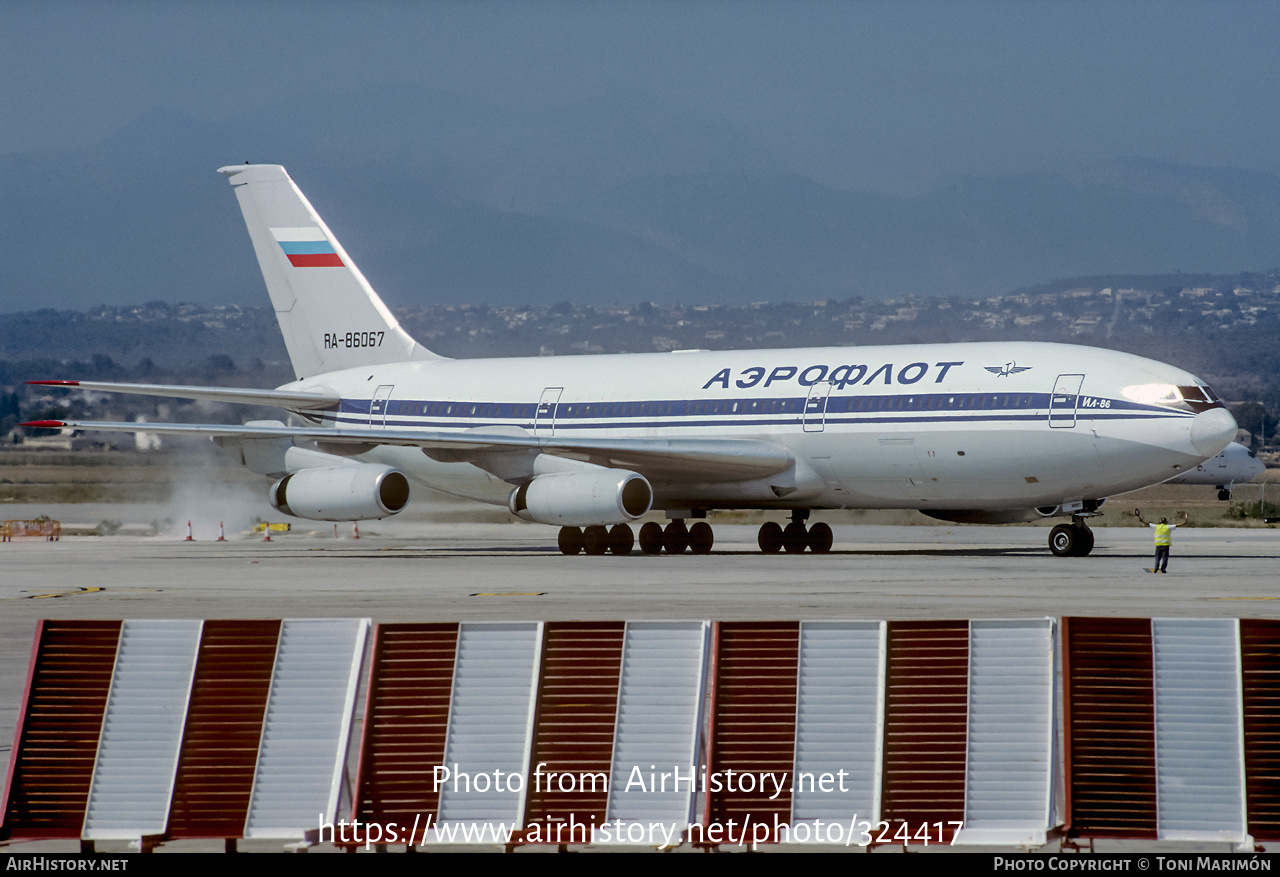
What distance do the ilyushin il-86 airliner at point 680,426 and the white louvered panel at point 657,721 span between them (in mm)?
22151

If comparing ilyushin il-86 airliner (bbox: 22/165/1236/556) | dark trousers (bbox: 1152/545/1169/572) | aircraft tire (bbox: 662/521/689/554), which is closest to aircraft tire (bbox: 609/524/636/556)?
ilyushin il-86 airliner (bbox: 22/165/1236/556)

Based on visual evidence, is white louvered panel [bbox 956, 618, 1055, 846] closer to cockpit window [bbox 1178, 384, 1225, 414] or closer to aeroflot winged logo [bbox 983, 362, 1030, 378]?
cockpit window [bbox 1178, 384, 1225, 414]

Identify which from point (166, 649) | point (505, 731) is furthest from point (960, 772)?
point (166, 649)

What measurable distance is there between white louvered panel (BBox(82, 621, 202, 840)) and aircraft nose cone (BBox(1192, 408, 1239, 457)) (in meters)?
23.7

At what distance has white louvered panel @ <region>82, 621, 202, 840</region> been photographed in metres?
8.51

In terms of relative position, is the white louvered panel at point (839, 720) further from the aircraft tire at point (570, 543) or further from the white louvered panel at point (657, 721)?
the aircraft tire at point (570, 543)

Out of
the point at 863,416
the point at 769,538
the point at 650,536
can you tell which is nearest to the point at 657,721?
the point at 863,416

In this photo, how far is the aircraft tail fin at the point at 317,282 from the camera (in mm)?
41750

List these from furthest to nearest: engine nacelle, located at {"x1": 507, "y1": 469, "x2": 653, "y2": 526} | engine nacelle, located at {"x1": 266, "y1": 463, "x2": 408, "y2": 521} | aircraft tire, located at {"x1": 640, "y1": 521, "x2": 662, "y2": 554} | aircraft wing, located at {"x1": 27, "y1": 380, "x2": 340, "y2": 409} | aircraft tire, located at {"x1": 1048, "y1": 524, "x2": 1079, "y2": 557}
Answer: aircraft tire, located at {"x1": 640, "y1": 521, "x2": 662, "y2": 554}
aircraft wing, located at {"x1": 27, "y1": 380, "x2": 340, "y2": 409}
engine nacelle, located at {"x1": 266, "y1": 463, "x2": 408, "y2": 521}
engine nacelle, located at {"x1": 507, "y1": 469, "x2": 653, "y2": 526}
aircraft tire, located at {"x1": 1048, "y1": 524, "x2": 1079, "y2": 557}

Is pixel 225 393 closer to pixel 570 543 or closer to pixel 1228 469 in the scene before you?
pixel 570 543

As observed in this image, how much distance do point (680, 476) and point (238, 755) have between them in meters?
26.4
